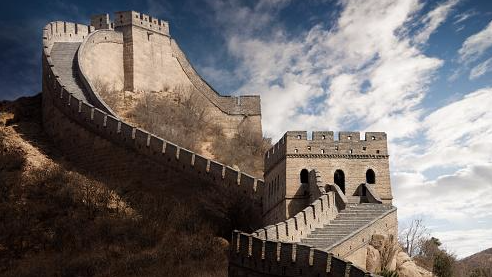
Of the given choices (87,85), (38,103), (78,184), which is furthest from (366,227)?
(38,103)

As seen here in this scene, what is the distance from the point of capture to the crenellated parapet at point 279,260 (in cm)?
1873

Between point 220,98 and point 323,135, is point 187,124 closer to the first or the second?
point 220,98

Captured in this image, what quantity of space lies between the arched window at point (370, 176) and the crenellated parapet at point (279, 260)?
9140 millimetres

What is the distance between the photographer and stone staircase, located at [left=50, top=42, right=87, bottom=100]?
1640 inches

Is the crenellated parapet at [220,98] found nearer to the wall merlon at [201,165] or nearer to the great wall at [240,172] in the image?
the great wall at [240,172]

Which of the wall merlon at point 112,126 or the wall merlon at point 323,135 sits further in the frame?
the wall merlon at point 112,126

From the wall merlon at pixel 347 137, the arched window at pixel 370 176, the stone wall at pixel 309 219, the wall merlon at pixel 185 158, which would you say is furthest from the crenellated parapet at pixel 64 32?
the stone wall at pixel 309 219

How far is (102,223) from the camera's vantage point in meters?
32.4

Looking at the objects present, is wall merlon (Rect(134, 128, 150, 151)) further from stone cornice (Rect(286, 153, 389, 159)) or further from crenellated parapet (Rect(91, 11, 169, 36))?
crenellated parapet (Rect(91, 11, 169, 36))

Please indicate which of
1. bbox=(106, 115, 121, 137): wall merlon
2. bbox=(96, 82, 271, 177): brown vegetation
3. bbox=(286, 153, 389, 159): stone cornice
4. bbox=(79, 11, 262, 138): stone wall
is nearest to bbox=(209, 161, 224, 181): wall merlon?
bbox=(286, 153, 389, 159): stone cornice

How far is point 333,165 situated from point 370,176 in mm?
1363

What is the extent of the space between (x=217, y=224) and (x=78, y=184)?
23.5 ft

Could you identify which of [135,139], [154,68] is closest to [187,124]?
[154,68]

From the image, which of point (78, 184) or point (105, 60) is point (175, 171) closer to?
point (78, 184)
